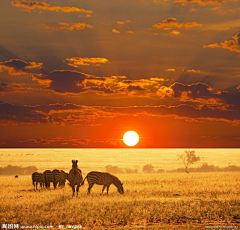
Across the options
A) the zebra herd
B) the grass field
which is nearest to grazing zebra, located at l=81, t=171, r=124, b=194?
the zebra herd

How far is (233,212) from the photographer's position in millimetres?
19797

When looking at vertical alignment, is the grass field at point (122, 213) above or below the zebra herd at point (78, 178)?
below

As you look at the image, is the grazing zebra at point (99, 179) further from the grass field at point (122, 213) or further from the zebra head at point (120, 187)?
the grass field at point (122, 213)

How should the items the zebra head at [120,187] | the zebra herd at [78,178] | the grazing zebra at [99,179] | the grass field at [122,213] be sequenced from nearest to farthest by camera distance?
1. the grass field at [122,213]
2. the zebra herd at [78,178]
3. the grazing zebra at [99,179]
4. the zebra head at [120,187]

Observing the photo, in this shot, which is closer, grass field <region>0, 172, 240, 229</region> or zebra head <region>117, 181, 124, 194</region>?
grass field <region>0, 172, 240, 229</region>

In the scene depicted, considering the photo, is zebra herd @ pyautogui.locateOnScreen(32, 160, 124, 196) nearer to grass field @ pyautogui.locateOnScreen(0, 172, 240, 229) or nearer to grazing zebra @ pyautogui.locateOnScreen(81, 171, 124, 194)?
grazing zebra @ pyautogui.locateOnScreen(81, 171, 124, 194)

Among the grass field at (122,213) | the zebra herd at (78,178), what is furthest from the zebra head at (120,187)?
the grass field at (122,213)

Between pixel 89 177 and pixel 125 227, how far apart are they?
39.5 feet

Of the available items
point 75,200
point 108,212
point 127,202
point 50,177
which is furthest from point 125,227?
point 50,177

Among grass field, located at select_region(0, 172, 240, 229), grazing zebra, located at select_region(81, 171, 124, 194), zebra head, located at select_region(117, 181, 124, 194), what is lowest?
grass field, located at select_region(0, 172, 240, 229)

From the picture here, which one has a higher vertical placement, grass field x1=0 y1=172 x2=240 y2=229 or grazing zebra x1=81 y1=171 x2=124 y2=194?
grazing zebra x1=81 y1=171 x2=124 y2=194

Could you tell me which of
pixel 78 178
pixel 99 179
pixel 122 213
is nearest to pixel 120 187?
pixel 99 179

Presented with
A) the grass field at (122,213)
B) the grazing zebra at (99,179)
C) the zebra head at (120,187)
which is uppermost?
the grazing zebra at (99,179)

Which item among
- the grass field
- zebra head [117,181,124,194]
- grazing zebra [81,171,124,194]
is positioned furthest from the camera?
zebra head [117,181,124,194]
